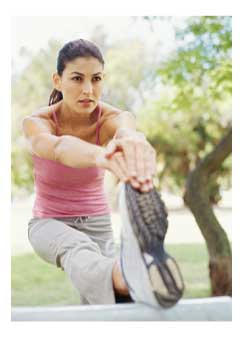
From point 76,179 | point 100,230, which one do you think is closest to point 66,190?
point 76,179

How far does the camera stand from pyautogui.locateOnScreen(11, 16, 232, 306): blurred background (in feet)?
13.5

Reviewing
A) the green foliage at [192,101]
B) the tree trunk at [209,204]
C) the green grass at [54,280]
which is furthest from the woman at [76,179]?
the green grass at [54,280]

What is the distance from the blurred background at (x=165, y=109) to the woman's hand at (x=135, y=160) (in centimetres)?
146

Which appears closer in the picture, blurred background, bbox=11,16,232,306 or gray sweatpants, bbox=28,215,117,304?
gray sweatpants, bbox=28,215,117,304

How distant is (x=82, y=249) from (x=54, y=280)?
3.56 meters

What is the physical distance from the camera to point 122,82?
5391mm

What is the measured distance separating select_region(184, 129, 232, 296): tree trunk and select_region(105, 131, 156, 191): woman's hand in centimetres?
216

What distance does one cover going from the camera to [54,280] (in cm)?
579

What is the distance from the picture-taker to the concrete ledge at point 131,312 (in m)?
2.04

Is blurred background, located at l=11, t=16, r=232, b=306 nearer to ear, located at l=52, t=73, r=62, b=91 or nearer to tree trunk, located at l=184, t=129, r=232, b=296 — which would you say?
tree trunk, located at l=184, t=129, r=232, b=296

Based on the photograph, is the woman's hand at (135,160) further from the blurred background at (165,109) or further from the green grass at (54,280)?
the green grass at (54,280)

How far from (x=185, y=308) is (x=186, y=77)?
105 inches

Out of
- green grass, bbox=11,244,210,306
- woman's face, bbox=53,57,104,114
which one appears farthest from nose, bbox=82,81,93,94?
green grass, bbox=11,244,210,306
